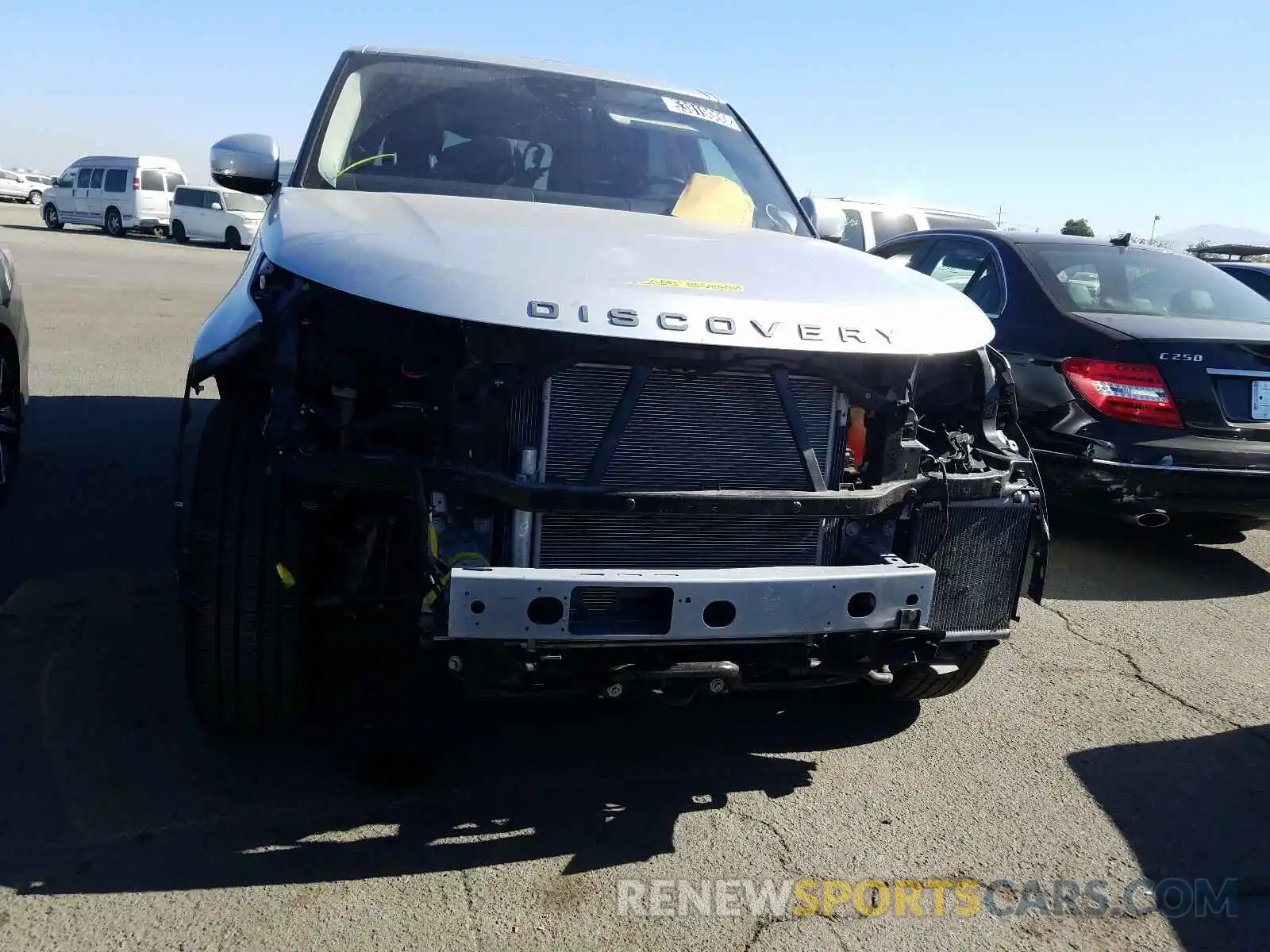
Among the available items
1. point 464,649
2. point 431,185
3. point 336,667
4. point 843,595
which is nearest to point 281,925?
point 464,649

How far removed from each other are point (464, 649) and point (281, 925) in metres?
0.74

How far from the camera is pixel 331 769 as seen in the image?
309 centimetres

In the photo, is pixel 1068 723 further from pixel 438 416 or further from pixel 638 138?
pixel 638 138

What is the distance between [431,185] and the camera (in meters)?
3.77

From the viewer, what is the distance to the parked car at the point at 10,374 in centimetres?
529

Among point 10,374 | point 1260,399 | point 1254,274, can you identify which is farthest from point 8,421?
point 1254,274

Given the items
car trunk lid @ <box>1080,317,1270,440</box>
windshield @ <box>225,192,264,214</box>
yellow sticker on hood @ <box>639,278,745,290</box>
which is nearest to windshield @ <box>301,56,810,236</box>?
yellow sticker on hood @ <box>639,278,745,290</box>

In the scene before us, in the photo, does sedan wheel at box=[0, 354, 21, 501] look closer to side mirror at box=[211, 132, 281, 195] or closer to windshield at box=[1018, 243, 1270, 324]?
side mirror at box=[211, 132, 281, 195]

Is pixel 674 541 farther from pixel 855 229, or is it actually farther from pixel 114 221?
pixel 114 221

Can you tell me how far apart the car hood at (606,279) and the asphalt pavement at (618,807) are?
1.36 m

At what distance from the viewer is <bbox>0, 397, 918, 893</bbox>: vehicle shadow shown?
269 cm

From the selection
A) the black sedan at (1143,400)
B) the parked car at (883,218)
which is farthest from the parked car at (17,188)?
the black sedan at (1143,400)

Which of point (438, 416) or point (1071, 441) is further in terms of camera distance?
point (1071, 441)

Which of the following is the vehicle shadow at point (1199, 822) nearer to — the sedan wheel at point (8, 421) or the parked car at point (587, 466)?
the parked car at point (587, 466)
